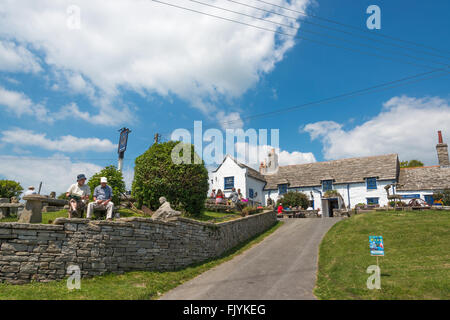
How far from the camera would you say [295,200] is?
100 ft

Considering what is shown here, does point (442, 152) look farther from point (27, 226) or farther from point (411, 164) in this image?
point (27, 226)

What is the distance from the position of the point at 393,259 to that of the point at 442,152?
24994 mm

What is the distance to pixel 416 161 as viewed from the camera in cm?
4372

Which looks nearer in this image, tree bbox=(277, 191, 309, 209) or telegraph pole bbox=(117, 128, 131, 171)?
telegraph pole bbox=(117, 128, 131, 171)

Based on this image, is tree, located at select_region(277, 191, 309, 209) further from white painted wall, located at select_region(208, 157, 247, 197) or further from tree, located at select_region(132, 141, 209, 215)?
tree, located at select_region(132, 141, 209, 215)

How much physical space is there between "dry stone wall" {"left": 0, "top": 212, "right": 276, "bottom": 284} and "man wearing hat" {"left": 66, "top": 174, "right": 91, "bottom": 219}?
0.87m

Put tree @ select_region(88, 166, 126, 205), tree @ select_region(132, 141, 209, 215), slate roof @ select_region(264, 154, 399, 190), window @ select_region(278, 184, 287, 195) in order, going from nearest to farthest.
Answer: tree @ select_region(88, 166, 126, 205) < tree @ select_region(132, 141, 209, 215) < slate roof @ select_region(264, 154, 399, 190) < window @ select_region(278, 184, 287, 195)

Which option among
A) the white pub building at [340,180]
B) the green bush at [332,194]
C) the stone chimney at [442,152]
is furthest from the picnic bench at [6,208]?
the stone chimney at [442,152]

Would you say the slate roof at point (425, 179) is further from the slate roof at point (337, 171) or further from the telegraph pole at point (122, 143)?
the telegraph pole at point (122, 143)

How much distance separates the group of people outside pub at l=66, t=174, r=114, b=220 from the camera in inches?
367

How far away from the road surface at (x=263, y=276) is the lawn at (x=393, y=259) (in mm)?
584

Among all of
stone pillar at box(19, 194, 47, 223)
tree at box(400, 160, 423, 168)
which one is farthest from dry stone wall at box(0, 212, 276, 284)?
tree at box(400, 160, 423, 168)
